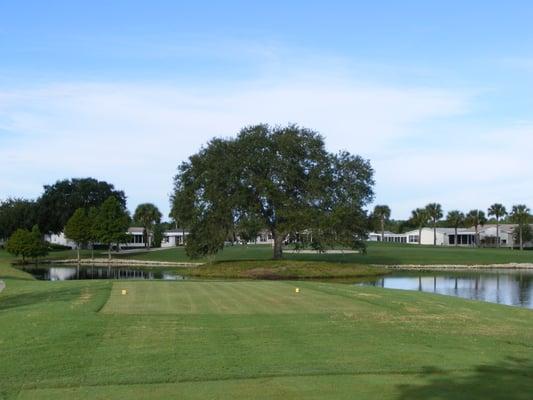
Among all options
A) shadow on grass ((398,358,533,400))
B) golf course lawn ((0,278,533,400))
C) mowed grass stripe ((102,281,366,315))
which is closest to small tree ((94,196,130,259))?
mowed grass stripe ((102,281,366,315))

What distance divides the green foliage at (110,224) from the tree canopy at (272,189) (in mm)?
25868

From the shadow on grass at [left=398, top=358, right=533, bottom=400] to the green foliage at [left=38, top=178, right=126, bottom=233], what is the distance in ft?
331

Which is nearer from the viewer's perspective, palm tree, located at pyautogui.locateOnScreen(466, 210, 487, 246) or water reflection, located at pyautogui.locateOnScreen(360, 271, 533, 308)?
water reflection, located at pyautogui.locateOnScreen(360, 271, 533, 308)

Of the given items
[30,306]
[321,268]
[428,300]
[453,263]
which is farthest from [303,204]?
[30,306]

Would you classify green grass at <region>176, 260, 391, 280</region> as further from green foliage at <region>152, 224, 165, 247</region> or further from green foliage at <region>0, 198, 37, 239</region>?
A: green foliage at <region>152, 224, 165, 247</region>

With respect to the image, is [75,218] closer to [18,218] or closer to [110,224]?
[110,224]

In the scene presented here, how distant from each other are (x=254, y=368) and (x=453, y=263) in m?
67.1

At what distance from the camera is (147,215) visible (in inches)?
4690

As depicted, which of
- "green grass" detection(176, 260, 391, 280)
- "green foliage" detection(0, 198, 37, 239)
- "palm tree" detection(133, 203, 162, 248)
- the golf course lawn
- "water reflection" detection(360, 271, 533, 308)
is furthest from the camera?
"palm tree" detection(133, 203, 162, 248)

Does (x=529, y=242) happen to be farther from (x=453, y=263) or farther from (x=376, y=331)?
(x=376, y=331)

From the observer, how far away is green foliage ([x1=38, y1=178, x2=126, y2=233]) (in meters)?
104

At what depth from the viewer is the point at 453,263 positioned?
7250 centimetres

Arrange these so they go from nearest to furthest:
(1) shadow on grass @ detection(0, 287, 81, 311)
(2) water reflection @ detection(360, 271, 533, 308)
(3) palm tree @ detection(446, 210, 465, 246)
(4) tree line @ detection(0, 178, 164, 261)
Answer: (1) shadow on grass @ detection(0, 287, 81, 311) → (2) water reflection @ detection(360, 271, 533, 308) → (4) tree line @ detection(0, 178, 164, 261) → (3) palm tree @ detection(446, 210, 465, 246)

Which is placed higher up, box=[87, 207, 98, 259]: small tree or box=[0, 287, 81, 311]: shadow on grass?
box=[87, 207, 98, 259]: small tree
